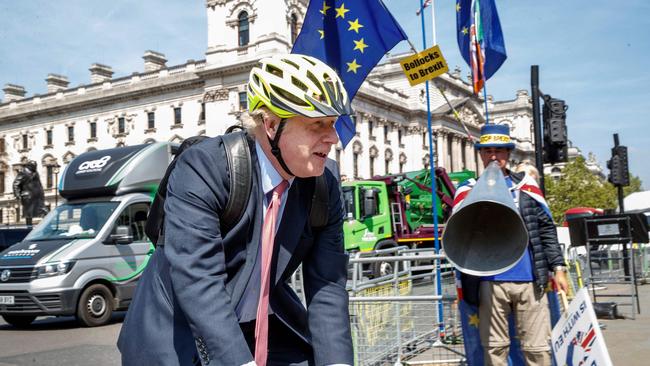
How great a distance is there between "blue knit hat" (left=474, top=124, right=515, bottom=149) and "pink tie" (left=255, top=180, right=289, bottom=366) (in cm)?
318

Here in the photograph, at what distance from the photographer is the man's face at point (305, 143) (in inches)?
80.1

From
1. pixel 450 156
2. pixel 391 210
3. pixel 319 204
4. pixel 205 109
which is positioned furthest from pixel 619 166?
pixel 450 156

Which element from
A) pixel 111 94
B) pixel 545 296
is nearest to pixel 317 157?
pixel 545 296

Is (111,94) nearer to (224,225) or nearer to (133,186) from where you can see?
(133,186)

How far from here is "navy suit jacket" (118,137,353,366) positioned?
1.86 metres

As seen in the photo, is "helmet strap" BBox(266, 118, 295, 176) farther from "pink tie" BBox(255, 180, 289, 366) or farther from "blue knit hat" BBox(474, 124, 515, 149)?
"blue knit hat" BBox(474, 124, 515, 149)

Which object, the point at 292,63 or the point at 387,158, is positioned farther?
the point at 387,158

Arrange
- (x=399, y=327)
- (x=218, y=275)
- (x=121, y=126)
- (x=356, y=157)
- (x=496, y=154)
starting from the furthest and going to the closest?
1. (x=356, y=157)
2. (x=121, y=126)
3. (x=399, y=327)
4. (x=496, y=154)
5. (x=218, y=275)

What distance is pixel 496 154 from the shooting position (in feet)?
16.5

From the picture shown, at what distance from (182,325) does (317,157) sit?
0.62 meters

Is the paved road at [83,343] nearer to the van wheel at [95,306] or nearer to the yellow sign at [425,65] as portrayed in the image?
the van wheel at [95,306]

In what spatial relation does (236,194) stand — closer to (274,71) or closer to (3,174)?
(274,71)

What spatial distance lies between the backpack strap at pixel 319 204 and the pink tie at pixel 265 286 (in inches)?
6.5

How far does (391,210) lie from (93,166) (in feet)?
33.0
